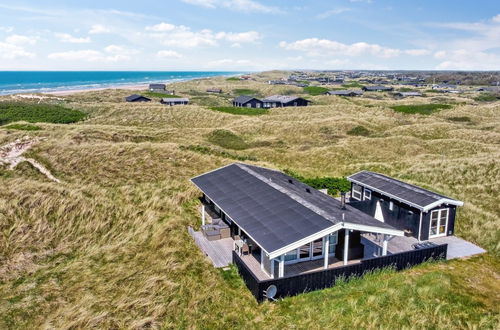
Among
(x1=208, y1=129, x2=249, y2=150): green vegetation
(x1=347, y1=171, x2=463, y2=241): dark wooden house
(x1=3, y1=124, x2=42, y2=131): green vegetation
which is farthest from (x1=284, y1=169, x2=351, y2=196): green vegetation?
(x1=3, y1=124, x2=42, y2=131): green vegetation

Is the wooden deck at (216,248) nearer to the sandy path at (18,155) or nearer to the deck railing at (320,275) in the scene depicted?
the deck railing at (320,275)

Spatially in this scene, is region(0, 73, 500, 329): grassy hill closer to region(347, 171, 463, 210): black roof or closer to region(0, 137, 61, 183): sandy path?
region(0, 137, 61, 183): sandy path

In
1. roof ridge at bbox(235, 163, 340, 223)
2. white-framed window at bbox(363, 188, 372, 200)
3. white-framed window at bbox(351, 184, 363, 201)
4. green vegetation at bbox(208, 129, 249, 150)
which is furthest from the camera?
green vegetation at bbox(208, 129, 249, 150)

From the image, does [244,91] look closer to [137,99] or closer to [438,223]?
[137,99]

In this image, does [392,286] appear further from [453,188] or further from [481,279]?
[453,188]

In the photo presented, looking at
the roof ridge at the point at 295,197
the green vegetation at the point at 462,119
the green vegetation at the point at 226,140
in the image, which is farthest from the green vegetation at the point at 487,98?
the roof ridge at the point at 295,197

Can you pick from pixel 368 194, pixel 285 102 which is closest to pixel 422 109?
pixel 285 102
